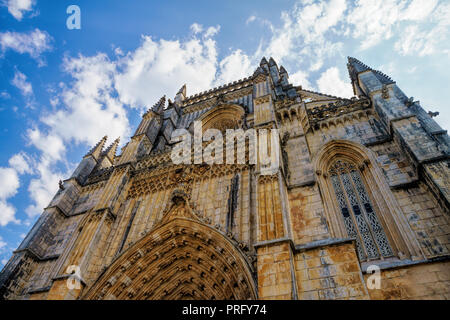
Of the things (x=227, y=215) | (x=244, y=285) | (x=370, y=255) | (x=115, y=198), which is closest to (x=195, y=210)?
(x=227, y=215)

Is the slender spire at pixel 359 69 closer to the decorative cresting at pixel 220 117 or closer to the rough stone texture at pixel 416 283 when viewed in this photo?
the decorative cresting at pixel 220 117

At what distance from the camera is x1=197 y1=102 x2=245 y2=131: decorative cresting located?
54.0 ft

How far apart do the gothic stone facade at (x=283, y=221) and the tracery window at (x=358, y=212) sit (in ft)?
0.11

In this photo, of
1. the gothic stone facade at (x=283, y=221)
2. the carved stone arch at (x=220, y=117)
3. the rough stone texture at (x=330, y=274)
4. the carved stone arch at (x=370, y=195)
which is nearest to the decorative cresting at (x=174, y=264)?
the gothic stone facade at (x=283, y=221)

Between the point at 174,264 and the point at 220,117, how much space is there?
1013 cm

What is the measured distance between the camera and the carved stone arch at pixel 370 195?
714 centimetres

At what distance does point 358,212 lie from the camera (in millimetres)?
8500

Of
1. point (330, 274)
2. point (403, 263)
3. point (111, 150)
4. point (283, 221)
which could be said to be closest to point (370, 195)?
point (403, 263)

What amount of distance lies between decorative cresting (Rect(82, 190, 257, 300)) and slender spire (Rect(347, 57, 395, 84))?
928 centimetres

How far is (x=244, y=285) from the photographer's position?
6.44 m

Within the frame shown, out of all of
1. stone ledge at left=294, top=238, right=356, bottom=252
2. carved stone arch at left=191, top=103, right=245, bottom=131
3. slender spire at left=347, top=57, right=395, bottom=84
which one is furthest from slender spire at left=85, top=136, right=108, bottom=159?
slender spire at left=347, top=57, right=395, bottom=84

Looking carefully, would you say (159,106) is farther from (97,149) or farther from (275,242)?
(275,242)

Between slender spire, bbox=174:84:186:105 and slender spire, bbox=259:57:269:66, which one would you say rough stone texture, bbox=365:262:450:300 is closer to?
slender spire, bbox=259:57:269:66
